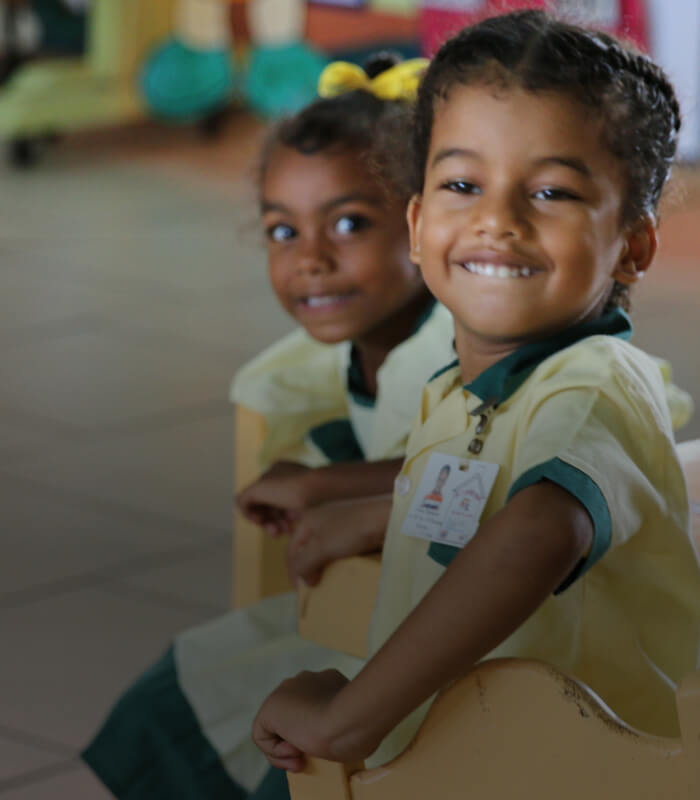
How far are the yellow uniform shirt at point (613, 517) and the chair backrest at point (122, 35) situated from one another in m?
4.77

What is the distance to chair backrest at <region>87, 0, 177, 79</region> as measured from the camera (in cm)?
539

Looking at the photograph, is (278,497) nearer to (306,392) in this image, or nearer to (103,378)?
(306,392)

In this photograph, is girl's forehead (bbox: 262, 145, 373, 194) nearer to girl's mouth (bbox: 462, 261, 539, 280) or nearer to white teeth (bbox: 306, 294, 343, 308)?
white teeth (bbox: 306, 294, 343, 308)

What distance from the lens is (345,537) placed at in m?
1.07

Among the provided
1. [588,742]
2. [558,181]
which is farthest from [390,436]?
[588,742]

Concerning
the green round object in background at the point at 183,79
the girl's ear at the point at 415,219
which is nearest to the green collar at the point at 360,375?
the girl's ear at the point at 415,219

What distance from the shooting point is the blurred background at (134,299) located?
1.78 metres

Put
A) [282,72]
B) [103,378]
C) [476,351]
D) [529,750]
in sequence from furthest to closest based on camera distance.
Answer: [282,72], [103,378], [476,351], [529,750]

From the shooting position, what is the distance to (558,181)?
882 millimetres

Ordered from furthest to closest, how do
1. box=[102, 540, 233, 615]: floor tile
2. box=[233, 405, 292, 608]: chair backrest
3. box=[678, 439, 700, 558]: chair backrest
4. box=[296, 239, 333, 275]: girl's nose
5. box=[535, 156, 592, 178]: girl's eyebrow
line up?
box=[102, 540, 233, 615]: floor tile < box=[233, 405, 292, 608]: chair backrest < box=[296, 239, 333, 275]: girl's nose < box=[678, 439, 700, 558]: chair backrest < box=[535, 156, 592, 178]: girl's eyebrow

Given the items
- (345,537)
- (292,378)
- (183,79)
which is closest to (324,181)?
(292,378)

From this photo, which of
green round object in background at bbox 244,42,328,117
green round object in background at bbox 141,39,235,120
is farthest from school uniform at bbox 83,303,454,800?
green round object in background at bbox 244,42,328,117

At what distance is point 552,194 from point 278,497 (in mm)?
500

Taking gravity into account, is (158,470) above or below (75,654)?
below
